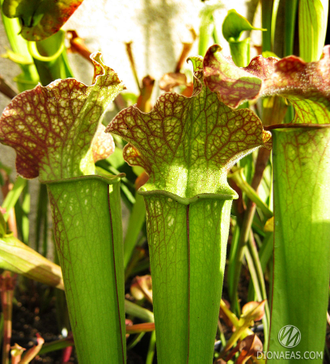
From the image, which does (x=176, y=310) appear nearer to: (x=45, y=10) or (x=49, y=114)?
(x=49, y=114)

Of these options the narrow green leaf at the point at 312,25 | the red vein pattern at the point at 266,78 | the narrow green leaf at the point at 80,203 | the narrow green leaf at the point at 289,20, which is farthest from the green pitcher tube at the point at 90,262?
the narrow green leaf at the point at 289,20

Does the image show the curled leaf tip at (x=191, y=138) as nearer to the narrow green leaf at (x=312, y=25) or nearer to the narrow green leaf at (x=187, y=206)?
the narrow green leaf at (x=187, y=206)

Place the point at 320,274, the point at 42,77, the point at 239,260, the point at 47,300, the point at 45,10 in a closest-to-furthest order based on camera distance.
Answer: the point at 320,274 < the point at 45,10 < the point at 42,77 < the point at 239,260 < the point at 47,300

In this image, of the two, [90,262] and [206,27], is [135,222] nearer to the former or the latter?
[90,262]

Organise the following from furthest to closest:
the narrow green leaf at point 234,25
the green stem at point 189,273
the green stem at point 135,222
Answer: the green stem at point 135,222 < the narrow green leaf at point 234,25 < the green stem at point 189,273

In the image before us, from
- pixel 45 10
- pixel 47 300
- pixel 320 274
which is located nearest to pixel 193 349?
pixel 320 274

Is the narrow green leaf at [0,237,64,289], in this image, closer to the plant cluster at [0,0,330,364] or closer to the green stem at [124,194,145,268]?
the plant cluster at [0,0,330,364]
